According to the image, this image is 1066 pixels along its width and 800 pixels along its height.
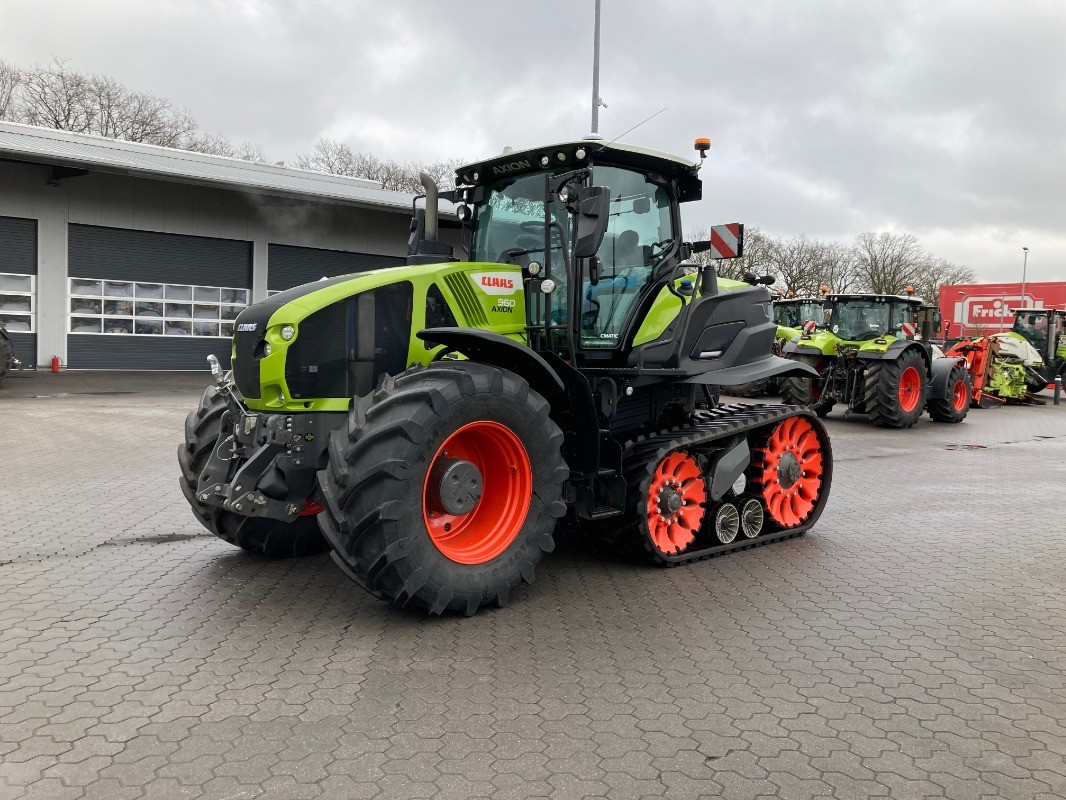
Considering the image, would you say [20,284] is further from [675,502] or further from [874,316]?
[675,502]

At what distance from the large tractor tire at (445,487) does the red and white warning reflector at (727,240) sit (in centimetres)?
207

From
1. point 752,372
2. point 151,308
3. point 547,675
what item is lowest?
point 547,675

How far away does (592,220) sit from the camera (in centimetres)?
524

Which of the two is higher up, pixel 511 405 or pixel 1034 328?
pixel 1034 328

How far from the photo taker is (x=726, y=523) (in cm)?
641

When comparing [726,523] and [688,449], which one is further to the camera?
[726,523]

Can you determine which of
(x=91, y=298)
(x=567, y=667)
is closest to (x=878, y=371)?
(x=567, y=667)

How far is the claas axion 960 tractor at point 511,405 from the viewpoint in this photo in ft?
14.9

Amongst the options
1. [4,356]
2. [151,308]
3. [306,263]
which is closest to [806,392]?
[4,356]

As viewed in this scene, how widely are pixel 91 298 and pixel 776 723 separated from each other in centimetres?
2323

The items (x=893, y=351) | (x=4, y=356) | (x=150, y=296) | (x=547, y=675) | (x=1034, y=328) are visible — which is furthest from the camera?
(x=1034, y=328)

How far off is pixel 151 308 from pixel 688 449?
21.3m

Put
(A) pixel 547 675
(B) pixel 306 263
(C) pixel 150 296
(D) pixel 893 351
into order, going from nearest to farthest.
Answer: (A) pixel 547 675
(D) pixel 893 351
(C) pixel 150 296
(B) pixel 306 263

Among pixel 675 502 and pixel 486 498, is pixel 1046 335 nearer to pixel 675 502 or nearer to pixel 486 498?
pixel 675 502
